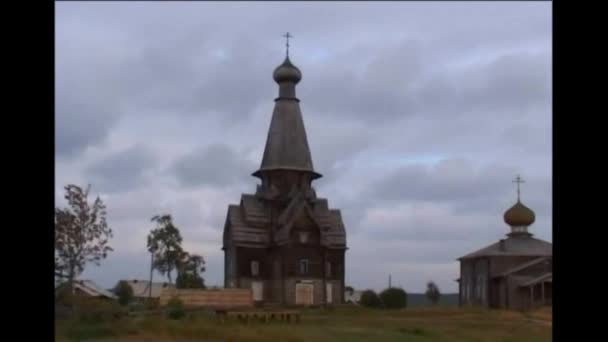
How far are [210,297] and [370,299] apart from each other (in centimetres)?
951

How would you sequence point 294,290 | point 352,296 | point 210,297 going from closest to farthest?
point 210,297 < point 294,290 < point 352,296

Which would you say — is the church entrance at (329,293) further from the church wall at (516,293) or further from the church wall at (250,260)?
the church wall at (516,293)

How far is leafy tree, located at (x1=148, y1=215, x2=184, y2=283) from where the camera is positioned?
181 feet

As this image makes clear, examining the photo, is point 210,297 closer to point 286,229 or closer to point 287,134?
point 286,229

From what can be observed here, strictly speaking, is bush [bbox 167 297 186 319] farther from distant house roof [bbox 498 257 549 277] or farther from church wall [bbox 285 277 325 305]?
distant house roof [bbox 498 257 549 277]

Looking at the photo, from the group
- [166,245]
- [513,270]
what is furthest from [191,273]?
[513,270]

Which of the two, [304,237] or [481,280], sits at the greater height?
[304,237]

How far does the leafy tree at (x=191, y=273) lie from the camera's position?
55844mm

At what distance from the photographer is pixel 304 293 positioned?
5244 cm

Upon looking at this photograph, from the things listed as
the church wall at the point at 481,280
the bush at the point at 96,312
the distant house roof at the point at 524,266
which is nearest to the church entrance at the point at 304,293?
the church wall at the point at 481,280

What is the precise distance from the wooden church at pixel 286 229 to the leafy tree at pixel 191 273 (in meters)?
2.52
